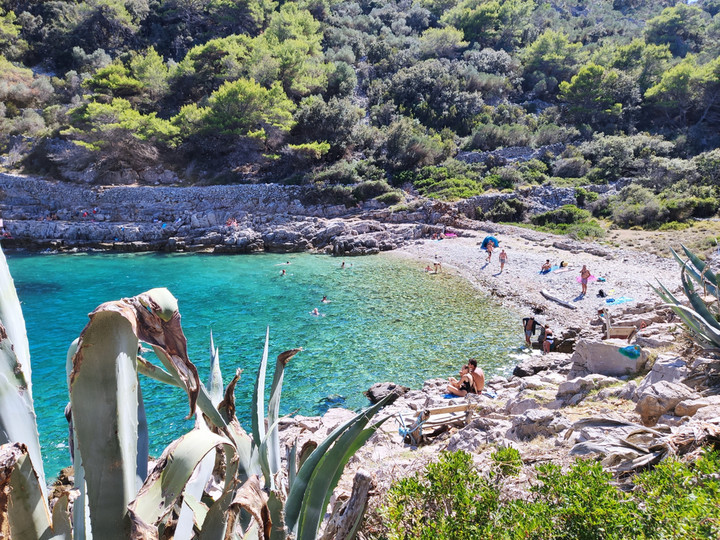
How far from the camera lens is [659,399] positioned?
4199mm

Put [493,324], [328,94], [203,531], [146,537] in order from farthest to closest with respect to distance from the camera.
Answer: [328,94], [493,324], [203,531], [146,537]

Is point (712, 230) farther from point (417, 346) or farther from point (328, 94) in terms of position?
point (328, 94)

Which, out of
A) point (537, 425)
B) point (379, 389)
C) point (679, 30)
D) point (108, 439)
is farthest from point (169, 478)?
point (679, 30)

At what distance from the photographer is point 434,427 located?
6.02m

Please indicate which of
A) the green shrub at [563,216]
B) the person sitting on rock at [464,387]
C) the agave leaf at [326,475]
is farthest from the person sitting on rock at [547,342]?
the green shrub at [563,216]

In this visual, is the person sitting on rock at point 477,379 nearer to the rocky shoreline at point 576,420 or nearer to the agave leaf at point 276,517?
the rocky shoreline at point 576,420

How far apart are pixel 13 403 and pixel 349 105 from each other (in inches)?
1500

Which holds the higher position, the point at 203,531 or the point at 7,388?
the point at 7,388

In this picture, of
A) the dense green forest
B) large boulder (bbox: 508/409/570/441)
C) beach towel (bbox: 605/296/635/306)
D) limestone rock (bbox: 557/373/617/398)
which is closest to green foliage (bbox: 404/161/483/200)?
the dense green forest

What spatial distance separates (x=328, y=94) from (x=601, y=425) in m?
41.2

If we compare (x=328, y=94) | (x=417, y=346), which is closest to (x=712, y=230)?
(x=417, y=346)

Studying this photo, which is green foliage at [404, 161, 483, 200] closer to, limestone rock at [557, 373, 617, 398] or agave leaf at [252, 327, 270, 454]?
limestone rock at [557, 373, 617, 398]

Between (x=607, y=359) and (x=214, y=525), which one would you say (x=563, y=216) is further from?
(x=214, y=525)

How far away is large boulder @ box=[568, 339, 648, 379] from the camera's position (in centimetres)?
646
